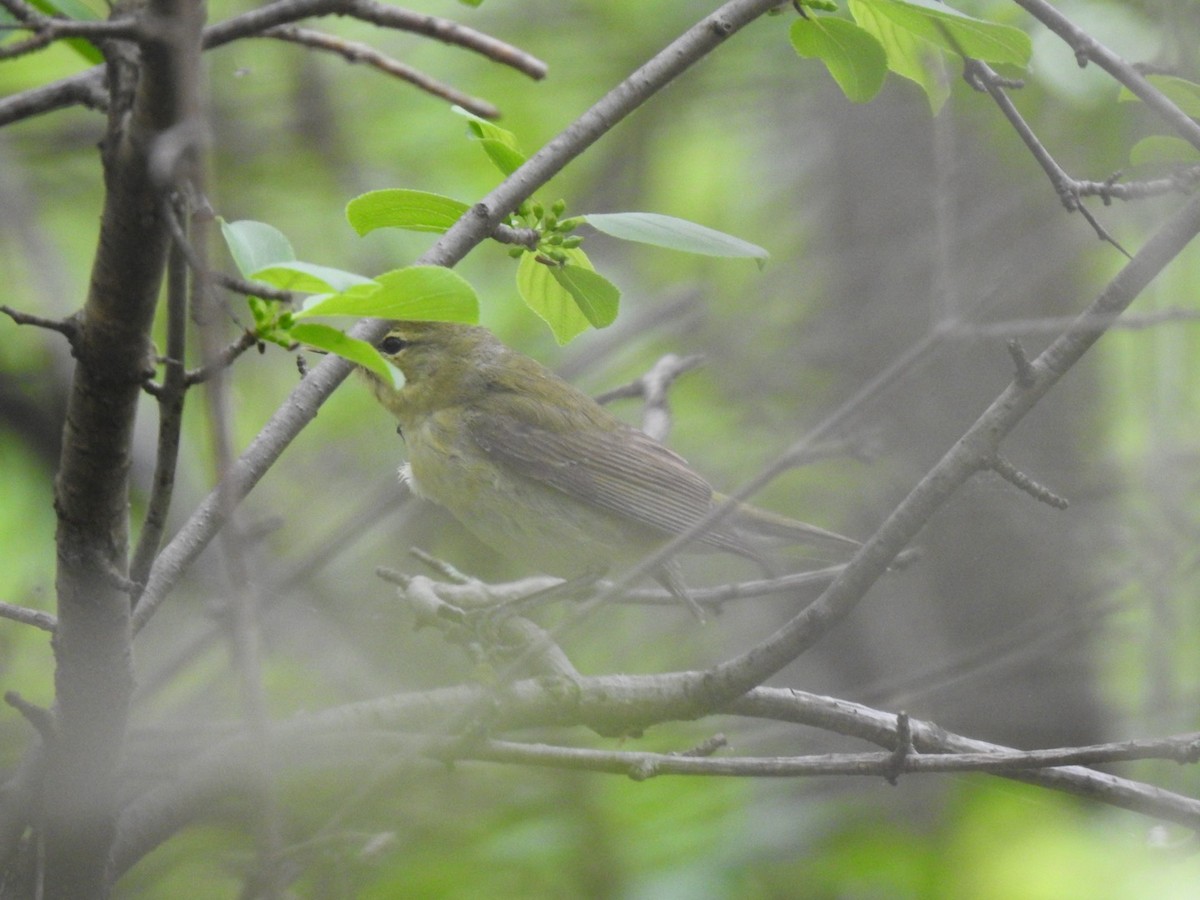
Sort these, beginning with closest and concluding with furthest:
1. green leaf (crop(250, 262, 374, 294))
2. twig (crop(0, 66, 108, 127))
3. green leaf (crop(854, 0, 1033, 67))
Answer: green leaf (crop(250, 262, 374, 294)) → twig (crop(0, 66, 108, 127)) → green leaf (crop(854, 0, 1033, 67))

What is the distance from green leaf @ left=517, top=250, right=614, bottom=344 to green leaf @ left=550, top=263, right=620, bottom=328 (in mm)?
26

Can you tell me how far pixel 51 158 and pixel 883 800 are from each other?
4.85 meters

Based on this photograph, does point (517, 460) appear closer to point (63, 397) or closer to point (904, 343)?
point (63, 397)

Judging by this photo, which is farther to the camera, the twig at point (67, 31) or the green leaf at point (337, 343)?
the green leaf at point (337, 343)

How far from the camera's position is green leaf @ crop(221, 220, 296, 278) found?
1.56 metres

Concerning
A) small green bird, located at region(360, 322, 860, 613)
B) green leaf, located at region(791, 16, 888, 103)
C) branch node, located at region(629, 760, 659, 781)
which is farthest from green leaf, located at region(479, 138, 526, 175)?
small green bird, located at region(360, 322, 860, 613)

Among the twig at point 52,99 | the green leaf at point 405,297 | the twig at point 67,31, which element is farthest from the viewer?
the twig at point 52,99

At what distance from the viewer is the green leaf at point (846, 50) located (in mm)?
2078

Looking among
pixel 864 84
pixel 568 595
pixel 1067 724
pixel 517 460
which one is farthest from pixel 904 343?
pixel 864 84

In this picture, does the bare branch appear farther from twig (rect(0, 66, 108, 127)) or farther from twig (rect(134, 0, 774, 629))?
twig (rect(0, 66, 108, 127))

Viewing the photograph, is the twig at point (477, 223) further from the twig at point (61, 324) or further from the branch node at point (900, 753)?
the branch node at point (900, 753)

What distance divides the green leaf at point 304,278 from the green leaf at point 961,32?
39.6 inches

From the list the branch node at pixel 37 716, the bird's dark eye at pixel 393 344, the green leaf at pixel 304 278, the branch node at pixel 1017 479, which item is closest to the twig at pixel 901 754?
the branch node at pixel 1017 479

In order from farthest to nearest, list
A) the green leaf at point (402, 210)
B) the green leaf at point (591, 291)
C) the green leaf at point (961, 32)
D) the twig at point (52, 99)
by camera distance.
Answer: the green leaf at point (591, 291)
the green leaf at point (402, 210)
the green leaf at point (961, 32)
the twig at point (52, 99)
